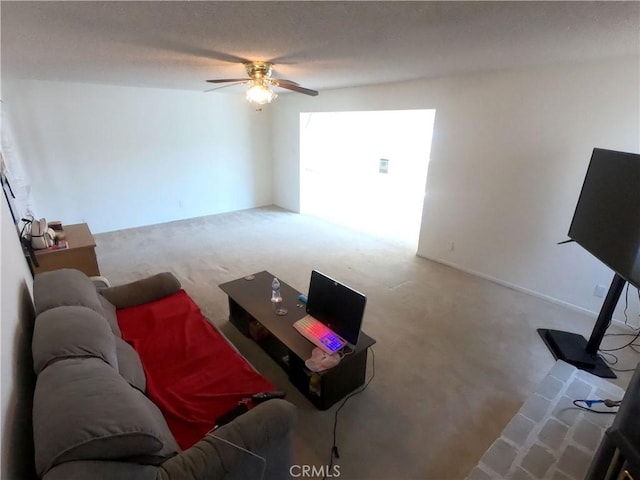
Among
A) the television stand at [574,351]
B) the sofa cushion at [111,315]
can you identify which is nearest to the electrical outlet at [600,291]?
the television stand at [574,351]

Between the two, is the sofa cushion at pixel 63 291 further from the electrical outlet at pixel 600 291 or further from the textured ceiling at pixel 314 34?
the electrical outlet at pixel 600 291

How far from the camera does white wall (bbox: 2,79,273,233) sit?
439 cm

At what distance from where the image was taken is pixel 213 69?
3104 millimetres

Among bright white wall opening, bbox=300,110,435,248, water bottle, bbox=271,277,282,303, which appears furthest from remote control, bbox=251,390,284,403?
bright white wall opening, bbox=300,110,435,248

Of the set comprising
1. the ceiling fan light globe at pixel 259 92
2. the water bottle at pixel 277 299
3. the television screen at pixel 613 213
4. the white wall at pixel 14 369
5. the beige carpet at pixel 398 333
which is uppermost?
the ceiling fan light globe at pixel 259 92

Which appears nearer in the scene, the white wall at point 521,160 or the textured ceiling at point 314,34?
the textured ceiling at point 314,34

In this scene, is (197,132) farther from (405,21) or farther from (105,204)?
(405,21)

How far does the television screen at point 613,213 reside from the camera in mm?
1890

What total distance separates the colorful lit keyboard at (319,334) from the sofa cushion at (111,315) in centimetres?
114

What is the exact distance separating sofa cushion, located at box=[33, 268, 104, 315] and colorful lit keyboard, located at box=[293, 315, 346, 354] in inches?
48.5

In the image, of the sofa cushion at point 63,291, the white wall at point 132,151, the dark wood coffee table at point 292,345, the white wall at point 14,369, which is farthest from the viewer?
the white wall at point 132,151

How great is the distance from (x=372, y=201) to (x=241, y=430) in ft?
20.7

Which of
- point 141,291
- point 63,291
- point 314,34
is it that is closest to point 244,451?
point 63,291

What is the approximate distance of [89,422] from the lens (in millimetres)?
1030
